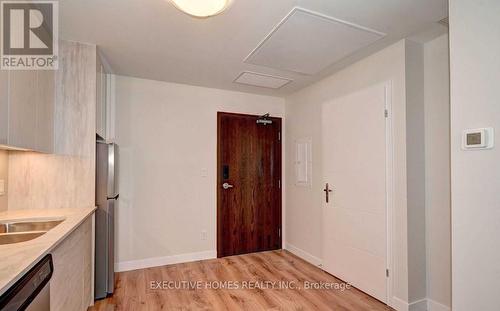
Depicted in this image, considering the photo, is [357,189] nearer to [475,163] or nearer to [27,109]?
[475,163]

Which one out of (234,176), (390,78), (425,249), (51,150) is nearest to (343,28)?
(390,78)

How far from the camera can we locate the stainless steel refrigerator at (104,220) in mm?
2373

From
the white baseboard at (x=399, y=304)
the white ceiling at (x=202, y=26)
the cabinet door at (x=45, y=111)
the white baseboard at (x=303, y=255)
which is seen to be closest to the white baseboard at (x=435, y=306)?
the white baseboard at (x=399, y=304)

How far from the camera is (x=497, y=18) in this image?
4.05 ft

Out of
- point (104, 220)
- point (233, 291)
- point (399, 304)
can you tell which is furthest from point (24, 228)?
point (399, 304)

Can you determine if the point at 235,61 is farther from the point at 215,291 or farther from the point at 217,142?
the point at 215,291

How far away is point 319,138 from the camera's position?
→ 3246 millimetres

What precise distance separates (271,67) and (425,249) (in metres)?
2.34

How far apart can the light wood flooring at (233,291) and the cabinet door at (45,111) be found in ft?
5.03

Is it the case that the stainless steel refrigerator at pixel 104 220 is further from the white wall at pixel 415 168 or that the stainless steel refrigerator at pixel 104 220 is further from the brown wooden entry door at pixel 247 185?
the white wall at pixel 415 168

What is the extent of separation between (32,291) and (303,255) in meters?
3.10

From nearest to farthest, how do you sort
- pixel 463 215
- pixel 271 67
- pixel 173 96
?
pixel 463 215
pixel 271 67
pixel 173 96

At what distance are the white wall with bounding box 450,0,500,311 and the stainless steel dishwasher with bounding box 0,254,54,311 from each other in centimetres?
203

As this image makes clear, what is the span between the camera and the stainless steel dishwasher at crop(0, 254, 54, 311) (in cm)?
84
